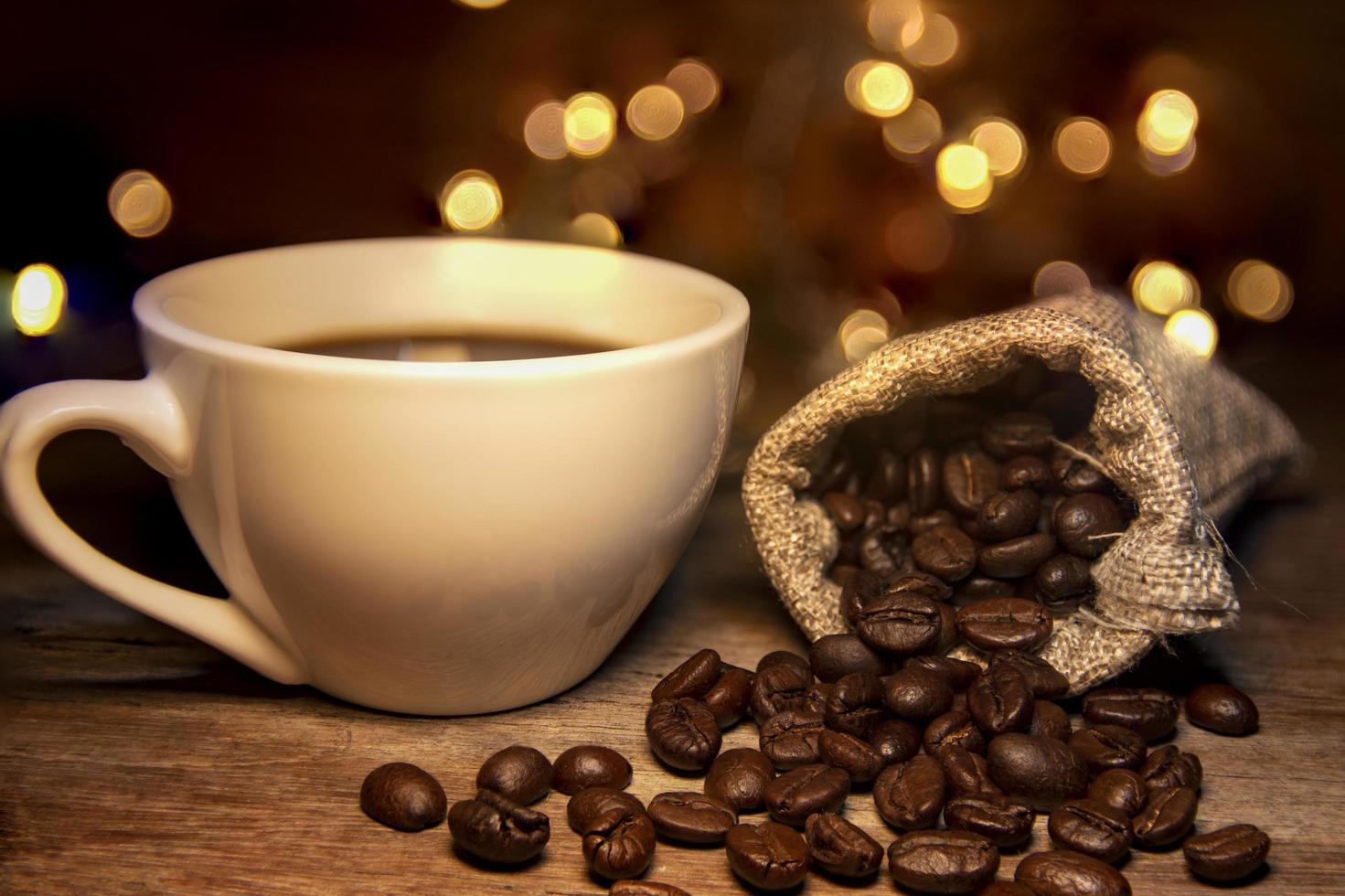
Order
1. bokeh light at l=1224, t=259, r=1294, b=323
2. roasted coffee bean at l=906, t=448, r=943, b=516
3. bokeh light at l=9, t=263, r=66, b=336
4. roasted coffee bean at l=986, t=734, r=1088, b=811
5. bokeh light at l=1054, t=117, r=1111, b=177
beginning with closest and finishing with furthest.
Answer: roasted coffee bean at l=986, t=734, r=1088, b=811 < roasted coffee bean at l=906, t=448, r=943, b=516 < bokeh light at l=9, t=263, r=66, b=336 < bokeh light at l=1054, t=117, r=1111, b=177 < bokeh light at l=1224, t=259, r=1294, b=323

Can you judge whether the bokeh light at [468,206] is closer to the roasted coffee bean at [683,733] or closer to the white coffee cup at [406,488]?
the white coffee cup at [406,488]

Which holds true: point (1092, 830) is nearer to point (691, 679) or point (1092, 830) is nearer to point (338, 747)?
point (691, 679)

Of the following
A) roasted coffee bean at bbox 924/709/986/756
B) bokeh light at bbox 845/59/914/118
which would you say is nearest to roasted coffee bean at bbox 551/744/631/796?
roasted coffee bean at bbox 924/709/986/756

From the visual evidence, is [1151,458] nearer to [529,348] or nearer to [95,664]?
[529,348]

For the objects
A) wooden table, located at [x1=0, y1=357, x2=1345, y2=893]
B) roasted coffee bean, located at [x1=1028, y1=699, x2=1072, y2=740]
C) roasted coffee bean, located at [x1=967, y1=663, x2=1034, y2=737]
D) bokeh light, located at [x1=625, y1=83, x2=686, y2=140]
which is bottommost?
wooden table, located at [x1=0, y1=357, x2=1345, y2=893]

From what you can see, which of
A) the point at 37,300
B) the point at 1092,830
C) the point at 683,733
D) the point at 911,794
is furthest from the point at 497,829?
the point at 37,300

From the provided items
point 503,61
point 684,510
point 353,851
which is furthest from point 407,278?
point 503,61

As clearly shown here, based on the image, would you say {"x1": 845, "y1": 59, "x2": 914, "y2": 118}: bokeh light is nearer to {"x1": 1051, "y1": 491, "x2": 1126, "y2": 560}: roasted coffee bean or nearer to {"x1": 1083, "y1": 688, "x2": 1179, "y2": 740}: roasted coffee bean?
{"x1": 1051, "y1": 491, "x2": 1126, "y2": 560}: roasted coffee bean

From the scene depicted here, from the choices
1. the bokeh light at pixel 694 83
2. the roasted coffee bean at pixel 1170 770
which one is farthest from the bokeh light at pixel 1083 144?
the roasted coffee bean at pixel 1170 770
